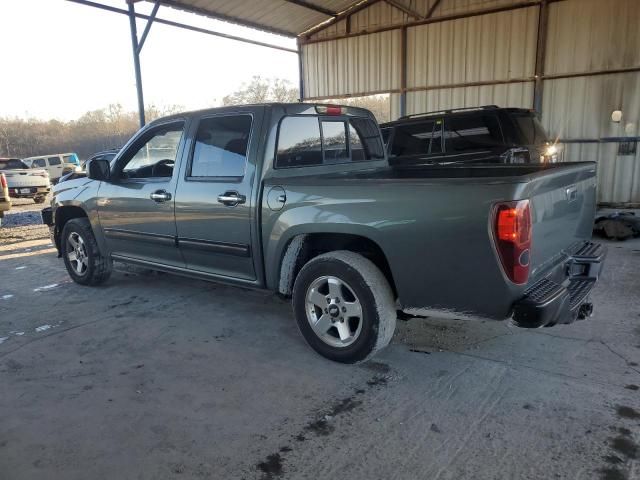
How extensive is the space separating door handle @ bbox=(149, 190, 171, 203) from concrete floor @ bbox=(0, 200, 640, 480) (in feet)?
3.65

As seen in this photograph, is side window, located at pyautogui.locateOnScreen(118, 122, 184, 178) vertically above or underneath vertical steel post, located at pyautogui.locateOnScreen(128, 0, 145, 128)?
underneath

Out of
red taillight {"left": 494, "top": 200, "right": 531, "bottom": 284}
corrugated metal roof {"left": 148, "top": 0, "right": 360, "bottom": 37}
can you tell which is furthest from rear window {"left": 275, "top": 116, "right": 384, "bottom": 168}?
corrugated metal roof {"left": 148, "top": 0, "right": 360, "bottom": 37}

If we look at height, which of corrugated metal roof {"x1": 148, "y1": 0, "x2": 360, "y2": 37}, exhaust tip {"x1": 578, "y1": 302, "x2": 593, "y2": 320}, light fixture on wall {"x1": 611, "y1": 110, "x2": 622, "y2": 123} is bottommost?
exhaust tip {"x1": 578, "y1": 302, "x2": 593, "y2": 320}

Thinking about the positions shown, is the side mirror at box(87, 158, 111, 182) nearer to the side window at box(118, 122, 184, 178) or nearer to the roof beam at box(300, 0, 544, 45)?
the side window at box(118, 122, 184, 178)

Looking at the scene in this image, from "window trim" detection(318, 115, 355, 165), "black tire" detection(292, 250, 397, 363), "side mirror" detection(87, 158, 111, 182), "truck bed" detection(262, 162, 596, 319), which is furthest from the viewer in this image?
"side mirror" detection(87, 158, 111, 182)

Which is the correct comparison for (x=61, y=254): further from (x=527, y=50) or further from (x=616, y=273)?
(x=527, y=50)

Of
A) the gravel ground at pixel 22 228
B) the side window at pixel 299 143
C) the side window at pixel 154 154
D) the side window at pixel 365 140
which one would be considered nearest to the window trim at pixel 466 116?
the side window at pixel 365 140

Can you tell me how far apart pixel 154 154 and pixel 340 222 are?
2.42 m

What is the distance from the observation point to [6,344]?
4023 mm

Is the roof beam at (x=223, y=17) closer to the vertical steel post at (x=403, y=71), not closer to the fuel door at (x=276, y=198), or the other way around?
the vertical steel post at (x=403, y=71)

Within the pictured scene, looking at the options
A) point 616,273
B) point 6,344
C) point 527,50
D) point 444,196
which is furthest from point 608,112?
point 6,344

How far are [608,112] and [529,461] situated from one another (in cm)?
1045

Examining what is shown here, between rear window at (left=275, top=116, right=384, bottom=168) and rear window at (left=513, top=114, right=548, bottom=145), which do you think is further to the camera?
rear window at (left=513, top=114, right=548, bottom=145)

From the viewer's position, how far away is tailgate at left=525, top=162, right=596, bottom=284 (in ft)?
9.11
